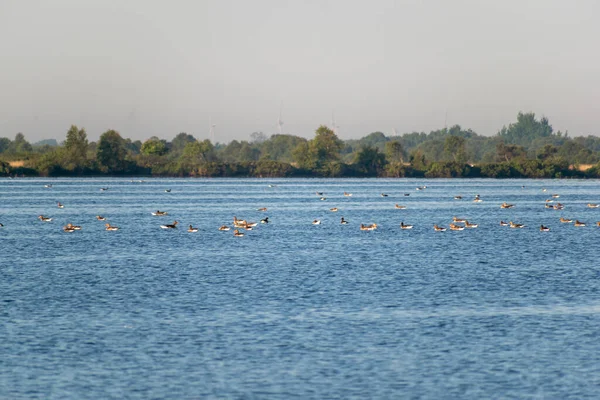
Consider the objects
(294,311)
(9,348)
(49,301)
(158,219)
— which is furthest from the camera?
(158,219)

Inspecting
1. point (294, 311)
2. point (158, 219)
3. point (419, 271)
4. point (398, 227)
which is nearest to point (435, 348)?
point (294, 311)

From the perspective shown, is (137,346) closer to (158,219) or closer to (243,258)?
(243,258)

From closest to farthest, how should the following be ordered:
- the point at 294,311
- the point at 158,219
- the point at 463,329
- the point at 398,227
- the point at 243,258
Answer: the point at 463,329 < the point at 294,311 < the point at 243,258 < the point at 398,227 < the point at 158,219

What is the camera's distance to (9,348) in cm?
2883

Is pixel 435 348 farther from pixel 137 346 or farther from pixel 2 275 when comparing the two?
pixel 2 275

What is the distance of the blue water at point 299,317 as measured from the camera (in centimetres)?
2512

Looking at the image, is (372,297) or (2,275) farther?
(2,275)

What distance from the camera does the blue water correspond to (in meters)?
25.1

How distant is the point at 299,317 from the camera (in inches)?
1332

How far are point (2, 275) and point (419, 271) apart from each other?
19954mm

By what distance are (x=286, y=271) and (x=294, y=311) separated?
12986 mm

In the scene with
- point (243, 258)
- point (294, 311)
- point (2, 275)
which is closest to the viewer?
point (294, 311)

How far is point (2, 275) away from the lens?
46594 millimetres

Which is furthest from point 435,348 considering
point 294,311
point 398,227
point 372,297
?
point 398,227
